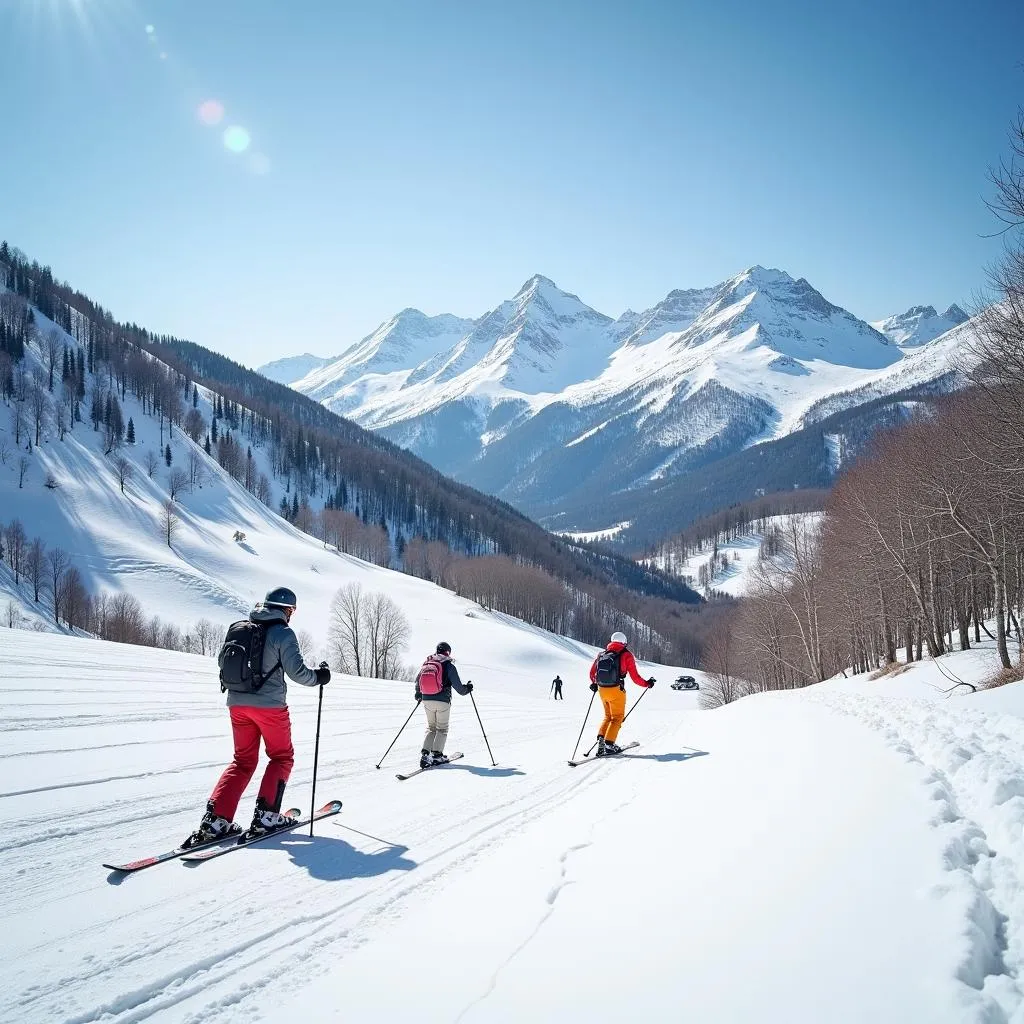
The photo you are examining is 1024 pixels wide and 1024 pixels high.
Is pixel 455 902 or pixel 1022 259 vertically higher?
pixel 1022 259

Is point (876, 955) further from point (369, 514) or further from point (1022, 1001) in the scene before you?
point (369, 514)

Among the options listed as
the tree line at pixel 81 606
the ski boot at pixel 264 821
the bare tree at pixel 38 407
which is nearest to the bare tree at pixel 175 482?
the bare tree at pixel 38 407

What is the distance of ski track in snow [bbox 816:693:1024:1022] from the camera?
10.8 feet

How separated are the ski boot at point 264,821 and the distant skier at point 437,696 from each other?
12.7 feet

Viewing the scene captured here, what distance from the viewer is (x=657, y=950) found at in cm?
358

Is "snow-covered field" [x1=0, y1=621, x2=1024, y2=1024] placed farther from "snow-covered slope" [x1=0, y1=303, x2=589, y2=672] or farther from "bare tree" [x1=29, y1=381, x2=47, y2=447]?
"bare tree" [x1=29, y1=381, x2=47, y2=447]

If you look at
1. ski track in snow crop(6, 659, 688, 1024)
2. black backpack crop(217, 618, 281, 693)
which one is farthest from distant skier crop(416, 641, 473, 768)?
black backpack crop(217, 618, 281, 693)

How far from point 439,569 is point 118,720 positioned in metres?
103

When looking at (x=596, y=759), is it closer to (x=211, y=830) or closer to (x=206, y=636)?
(x=211, y=830)

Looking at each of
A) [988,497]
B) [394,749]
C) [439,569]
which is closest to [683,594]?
[439,569]

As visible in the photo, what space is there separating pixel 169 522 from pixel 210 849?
261ft

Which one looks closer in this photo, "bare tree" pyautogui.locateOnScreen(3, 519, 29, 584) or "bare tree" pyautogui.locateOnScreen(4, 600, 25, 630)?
"bare tree" pyautogui.locateOnScreen(4, 600, 25, 630)

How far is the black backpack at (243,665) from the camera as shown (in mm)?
6215

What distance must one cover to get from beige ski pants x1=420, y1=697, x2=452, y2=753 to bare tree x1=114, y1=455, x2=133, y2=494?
3456 inches
